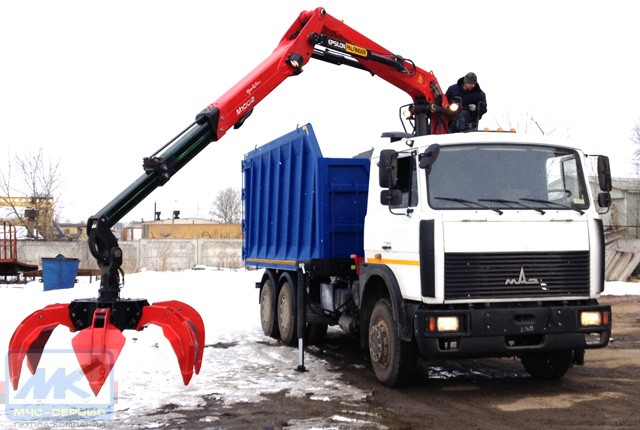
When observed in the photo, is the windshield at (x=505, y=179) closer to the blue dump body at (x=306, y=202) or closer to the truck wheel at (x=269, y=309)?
the blue dump body at (x=306, y=202)

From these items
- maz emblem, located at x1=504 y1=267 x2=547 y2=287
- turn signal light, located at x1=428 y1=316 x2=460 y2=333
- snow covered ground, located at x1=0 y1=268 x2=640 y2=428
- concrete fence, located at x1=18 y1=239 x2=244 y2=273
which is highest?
concrete fence, located at x1=18 y1=239 x2=244 y2=273

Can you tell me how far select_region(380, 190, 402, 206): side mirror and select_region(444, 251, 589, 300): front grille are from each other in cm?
91

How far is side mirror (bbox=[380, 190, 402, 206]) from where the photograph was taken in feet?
25.0

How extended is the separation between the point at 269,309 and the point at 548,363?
5.35 metres

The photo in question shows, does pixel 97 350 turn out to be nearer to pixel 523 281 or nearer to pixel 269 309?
pixel 523 281

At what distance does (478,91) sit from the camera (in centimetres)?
977

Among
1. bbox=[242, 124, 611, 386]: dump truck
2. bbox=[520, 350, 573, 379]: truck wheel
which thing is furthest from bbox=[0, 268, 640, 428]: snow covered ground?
bbox=[520, 350, 573, 379]: truck wheel

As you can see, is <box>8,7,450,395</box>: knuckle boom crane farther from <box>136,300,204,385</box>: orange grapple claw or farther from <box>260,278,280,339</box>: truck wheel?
<box>260,278,280,339</box>: truck wheel

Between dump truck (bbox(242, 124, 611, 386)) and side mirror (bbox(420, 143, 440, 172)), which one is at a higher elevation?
side mirror (bbox(420, 143, 440, 172))

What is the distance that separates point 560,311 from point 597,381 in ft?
5.48

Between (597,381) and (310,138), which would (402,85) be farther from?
(597,381)

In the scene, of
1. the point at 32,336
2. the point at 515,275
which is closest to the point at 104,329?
the point at 32,336

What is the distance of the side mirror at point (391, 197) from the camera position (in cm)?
762

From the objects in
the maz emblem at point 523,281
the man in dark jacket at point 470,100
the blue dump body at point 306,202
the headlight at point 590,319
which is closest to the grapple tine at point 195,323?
the blue dump body at point 306,202
